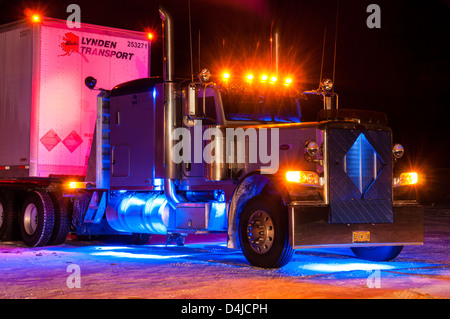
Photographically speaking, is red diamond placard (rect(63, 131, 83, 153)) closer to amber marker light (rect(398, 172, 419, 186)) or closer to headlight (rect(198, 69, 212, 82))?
headlight (rect(198, 69, 212, 82))

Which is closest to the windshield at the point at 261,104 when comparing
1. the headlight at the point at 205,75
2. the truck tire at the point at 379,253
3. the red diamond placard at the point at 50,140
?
the headlight at the point at 205,75

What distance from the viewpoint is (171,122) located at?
12.0m

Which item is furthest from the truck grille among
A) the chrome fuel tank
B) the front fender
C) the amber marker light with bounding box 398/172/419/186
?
the chrome fuel tank

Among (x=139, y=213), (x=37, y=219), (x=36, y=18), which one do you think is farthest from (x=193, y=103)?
(x=37, y=219)

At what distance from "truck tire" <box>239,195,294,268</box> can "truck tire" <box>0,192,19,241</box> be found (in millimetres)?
6920

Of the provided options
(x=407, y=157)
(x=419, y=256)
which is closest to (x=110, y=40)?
(x=419, y=256)

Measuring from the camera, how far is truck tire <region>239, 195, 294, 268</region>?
9.64 m

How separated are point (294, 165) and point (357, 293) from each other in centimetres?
274

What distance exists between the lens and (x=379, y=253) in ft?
36.7

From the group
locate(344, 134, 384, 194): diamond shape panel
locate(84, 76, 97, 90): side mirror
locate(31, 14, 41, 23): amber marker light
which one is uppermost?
locate(31, 14, 41, 23): amber marker light

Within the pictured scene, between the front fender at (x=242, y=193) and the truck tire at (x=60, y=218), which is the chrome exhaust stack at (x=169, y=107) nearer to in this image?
the front fender at (x=242, y=193)

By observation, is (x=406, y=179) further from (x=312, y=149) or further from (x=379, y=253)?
(x=312, y=149)
